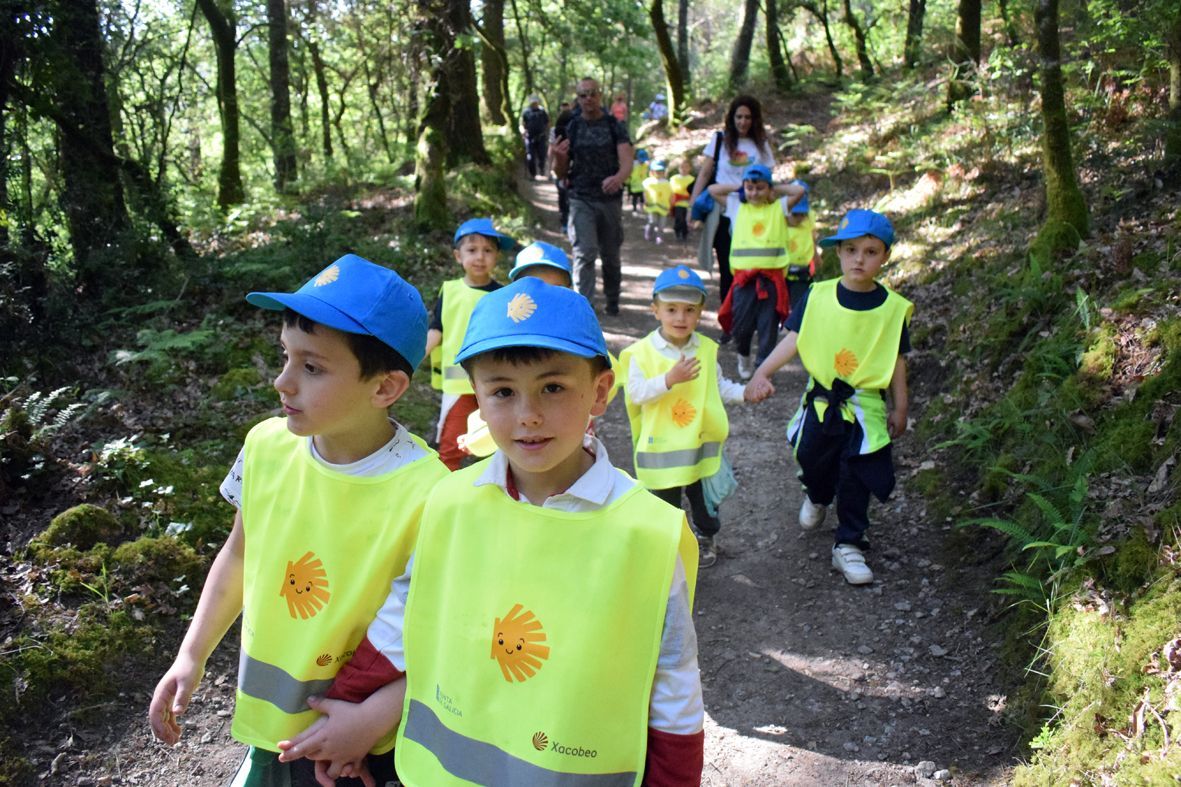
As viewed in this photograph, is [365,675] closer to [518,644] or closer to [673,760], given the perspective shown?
[518,644]

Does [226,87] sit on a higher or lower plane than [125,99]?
higher

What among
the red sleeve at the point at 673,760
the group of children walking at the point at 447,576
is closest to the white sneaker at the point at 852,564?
the group of children walking at the point at 447,576

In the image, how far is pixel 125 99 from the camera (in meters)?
9.91

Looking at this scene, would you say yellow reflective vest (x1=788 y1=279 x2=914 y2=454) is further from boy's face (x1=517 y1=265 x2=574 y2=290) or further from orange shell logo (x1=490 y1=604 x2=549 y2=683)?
orange shell logo (x1=490 y1=604 x2=549 y2=683)

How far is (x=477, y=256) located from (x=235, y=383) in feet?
8.91

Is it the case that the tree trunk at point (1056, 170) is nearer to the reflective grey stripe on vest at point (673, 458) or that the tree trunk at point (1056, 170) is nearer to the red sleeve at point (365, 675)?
the reflective grey stripe on vest at point (673, 458)

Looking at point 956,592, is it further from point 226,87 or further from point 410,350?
point 226,87

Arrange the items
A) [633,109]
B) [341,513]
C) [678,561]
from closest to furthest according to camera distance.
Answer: [678,561]
[341,513]
[633,109]

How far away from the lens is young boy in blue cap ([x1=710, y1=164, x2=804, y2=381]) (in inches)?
344

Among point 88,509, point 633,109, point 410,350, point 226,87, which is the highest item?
point 633,109

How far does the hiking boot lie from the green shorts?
12.2ft

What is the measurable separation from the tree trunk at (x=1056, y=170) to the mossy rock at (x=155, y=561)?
6822 mm

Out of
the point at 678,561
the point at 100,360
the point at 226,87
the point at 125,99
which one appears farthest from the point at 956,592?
Answer: the point at 226,87

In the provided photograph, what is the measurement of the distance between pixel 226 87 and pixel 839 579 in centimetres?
1591
